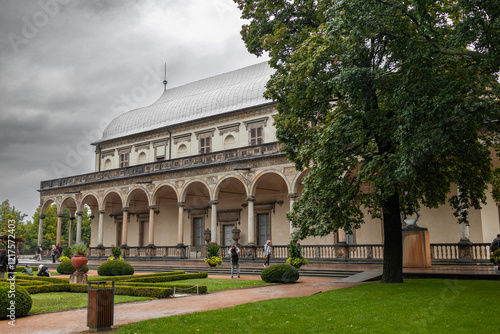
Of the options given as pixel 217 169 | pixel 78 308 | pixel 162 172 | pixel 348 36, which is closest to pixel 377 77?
pixel 348 36

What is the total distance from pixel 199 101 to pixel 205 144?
5.20 metres

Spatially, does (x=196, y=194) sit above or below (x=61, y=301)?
above

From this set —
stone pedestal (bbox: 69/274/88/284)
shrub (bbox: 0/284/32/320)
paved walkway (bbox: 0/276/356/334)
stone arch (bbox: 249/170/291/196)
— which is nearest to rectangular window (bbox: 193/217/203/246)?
stone arch (bbox: 249/170/291/196)

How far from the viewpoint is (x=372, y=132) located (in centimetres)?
1409

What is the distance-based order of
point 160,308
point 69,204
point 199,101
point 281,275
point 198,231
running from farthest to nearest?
1. point 69,204
2. point 199,101
3. point 198,231
4. point 281,275
5. point 160,308

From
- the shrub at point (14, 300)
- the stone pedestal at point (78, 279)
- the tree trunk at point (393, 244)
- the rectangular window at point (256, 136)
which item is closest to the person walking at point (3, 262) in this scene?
the stone pedestal at point (78, 279)

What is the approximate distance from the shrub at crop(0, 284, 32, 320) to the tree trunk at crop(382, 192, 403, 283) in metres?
11.1

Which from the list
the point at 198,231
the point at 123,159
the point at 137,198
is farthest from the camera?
the point at 123,159

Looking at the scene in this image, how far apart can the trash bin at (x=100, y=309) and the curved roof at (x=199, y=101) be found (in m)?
26.7

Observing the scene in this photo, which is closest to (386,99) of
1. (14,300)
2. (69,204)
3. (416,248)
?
(416,248)

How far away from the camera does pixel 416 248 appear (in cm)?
2069

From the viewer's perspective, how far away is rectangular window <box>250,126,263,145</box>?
34781 millimetres

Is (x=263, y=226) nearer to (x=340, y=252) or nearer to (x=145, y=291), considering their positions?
Result: (x=340, y=252)

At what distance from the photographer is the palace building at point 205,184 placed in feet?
95.8
